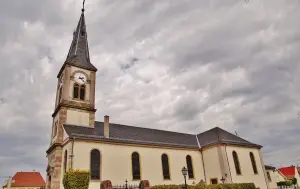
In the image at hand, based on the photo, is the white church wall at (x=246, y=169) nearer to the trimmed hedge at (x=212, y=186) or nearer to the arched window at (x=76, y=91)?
the trimmed hedge at (x=212, y=186)

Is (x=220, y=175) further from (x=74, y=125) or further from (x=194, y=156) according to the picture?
(x=74, y=125)

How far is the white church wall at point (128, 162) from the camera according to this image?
22.7 meters

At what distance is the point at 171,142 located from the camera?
31219mm

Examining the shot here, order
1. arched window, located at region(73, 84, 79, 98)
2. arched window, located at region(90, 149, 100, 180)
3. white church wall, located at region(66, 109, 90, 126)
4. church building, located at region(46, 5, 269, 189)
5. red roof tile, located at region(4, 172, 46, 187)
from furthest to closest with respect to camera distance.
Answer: red roof tile, located at region(4, 172, 46, 187)
arched window, located at region(73, 84, 79, 98)
white church wall, located at region(66, 109, 90, 126)
church building, located at region(46, 5, 269, 189)
arched window, located at region(90, 149, 100, 180)

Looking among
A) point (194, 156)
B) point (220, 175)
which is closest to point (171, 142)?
point (194, 156)

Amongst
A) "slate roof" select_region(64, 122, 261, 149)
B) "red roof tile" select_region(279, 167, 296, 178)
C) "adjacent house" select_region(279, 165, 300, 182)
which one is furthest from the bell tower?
"red roof tile" select_region(279, 167, 296, 178)

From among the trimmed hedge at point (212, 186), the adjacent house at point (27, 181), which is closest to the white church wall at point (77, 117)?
the trimmed hedge at point (212, 186)

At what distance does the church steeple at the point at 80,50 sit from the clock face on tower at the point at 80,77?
116 centimetres

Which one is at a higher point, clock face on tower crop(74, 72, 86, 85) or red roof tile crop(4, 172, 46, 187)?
clock face on tower crop(74, 72, 86, 85)

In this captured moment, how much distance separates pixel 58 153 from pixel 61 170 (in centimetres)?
201

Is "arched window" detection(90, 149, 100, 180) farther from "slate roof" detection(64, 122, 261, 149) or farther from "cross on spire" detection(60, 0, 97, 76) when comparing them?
"cross on spire" detection(60, 0, 97, 76)

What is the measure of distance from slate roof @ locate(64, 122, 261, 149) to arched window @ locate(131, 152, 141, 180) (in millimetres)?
1619

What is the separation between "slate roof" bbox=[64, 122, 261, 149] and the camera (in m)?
25.4

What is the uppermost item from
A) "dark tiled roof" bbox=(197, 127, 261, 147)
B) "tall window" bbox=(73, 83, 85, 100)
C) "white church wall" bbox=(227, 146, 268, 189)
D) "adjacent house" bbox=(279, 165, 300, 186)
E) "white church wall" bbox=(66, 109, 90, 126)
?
"tall window" bbox=(73, 83, 85, 100)
